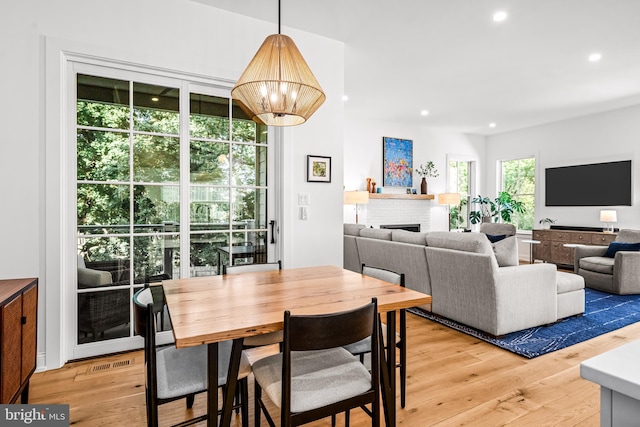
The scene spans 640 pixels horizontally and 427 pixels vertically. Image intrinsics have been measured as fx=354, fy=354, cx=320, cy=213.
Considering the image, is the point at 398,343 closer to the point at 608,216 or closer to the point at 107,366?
the point at 107,366

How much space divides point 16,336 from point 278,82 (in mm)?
1889

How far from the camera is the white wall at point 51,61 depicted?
2.40 metres

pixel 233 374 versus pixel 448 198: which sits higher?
pixel 448 198

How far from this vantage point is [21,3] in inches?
95.5

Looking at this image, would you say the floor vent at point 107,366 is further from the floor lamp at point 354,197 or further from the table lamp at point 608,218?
the table lamp at point 608,218

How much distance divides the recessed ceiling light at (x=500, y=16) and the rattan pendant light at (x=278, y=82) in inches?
90.4

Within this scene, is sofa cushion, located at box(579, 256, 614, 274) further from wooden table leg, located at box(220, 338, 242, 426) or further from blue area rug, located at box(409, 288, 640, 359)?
wooden table leg, located at box(220, 338, 242, 426)

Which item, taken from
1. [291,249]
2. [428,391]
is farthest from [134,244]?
[428,391]

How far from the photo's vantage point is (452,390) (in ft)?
7.37

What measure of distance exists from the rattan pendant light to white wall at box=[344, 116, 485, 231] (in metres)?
4.85

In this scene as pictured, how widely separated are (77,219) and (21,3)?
4.99 feet

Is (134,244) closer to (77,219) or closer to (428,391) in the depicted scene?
(77,219)

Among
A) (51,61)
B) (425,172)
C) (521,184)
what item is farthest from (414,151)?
(51,61)

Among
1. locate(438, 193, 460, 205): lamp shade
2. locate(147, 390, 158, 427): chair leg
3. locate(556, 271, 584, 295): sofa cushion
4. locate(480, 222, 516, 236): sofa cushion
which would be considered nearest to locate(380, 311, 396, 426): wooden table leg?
locate(147, 390, 158, 427): chair leg
